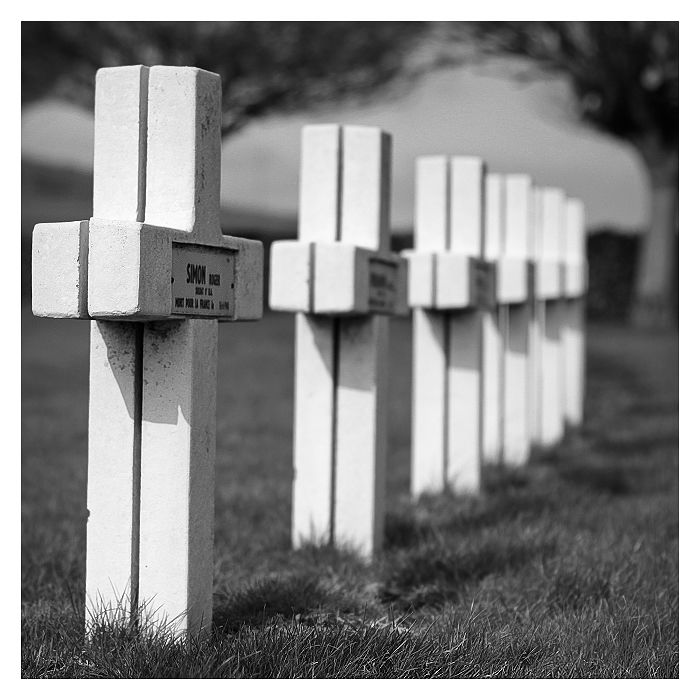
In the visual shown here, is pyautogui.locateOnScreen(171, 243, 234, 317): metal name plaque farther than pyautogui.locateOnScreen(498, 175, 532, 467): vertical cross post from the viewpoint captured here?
No

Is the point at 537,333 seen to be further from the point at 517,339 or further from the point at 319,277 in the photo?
the point at 319,277

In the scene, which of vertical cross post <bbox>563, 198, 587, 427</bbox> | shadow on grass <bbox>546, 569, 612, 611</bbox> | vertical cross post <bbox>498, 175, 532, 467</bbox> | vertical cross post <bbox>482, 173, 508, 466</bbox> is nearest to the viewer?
shadow on grass <bbox>546, 569, 612, 611</bbox>

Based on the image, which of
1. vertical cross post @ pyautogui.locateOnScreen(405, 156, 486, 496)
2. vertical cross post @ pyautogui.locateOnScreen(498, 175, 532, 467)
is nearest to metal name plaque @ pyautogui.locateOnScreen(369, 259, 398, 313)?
vertical cross post @ pyautogui.locateOnScreen(405, 156, 486, 496)

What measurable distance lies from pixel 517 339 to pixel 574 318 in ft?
9.11

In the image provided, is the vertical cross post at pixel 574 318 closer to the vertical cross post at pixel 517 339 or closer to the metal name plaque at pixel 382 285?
the vertical cross post at pixel 517 339

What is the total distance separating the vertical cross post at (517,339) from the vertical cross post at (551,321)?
0.73 m

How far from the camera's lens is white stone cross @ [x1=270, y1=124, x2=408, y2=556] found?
14.8ft

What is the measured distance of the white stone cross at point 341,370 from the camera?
4.50 metres

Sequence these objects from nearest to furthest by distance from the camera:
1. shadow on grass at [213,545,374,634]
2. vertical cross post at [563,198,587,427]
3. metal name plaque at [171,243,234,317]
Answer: metal name plaque at [171,243,234,317] < shadow on grass at [213,545,374,634] < vertical cross post at [563,198,587,427]

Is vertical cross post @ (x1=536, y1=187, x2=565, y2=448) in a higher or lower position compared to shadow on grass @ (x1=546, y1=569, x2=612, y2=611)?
higher

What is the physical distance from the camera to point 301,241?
439 centimetres

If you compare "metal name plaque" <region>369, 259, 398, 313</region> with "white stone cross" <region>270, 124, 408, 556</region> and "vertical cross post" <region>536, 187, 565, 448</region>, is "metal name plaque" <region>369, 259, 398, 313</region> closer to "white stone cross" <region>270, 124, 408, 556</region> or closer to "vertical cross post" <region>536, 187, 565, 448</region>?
"white stone cross" <region>270, 124, 408, 556</region>

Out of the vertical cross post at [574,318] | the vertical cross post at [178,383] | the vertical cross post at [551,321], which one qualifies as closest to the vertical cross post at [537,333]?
the vertical cross post at [551,321]

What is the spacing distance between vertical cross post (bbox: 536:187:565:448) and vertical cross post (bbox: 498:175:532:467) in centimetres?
73
